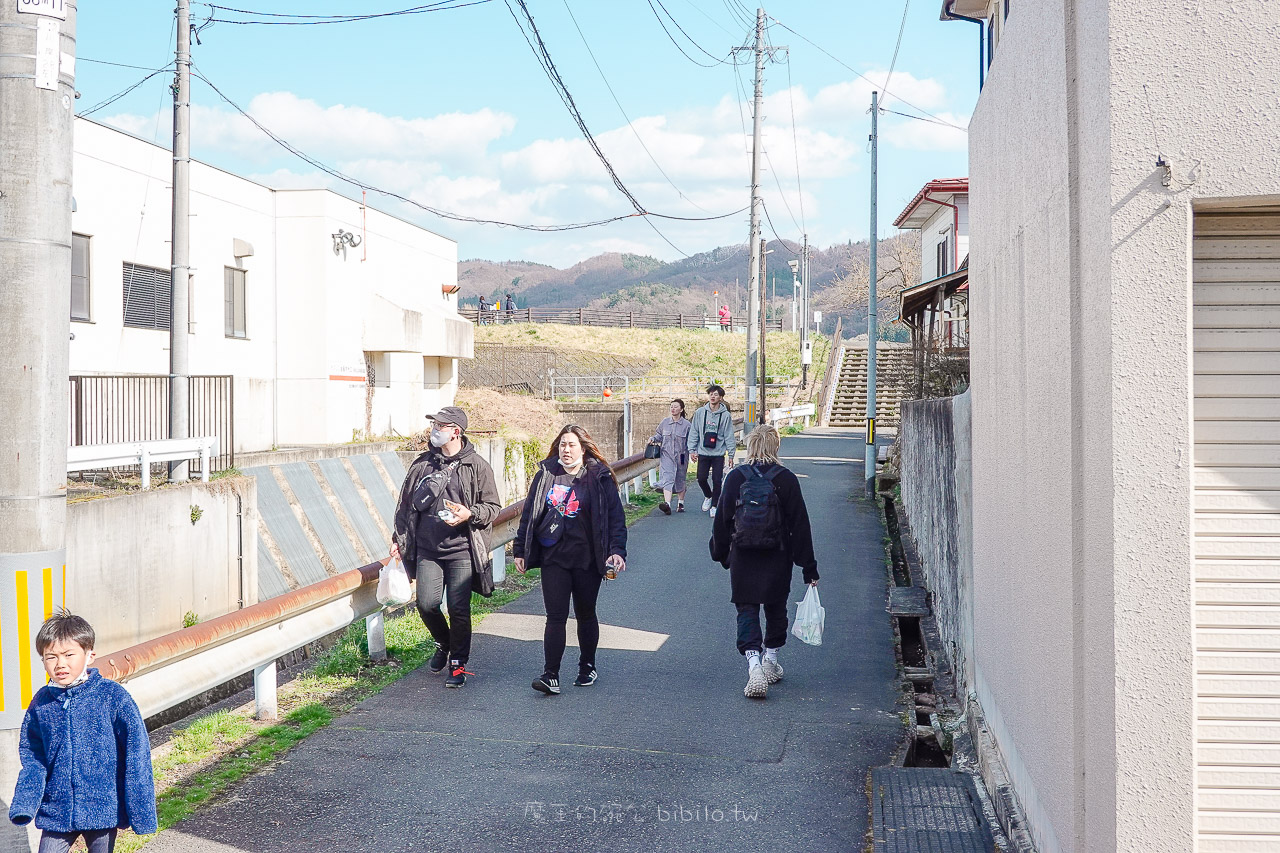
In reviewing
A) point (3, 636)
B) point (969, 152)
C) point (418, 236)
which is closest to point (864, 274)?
point (418, 236)

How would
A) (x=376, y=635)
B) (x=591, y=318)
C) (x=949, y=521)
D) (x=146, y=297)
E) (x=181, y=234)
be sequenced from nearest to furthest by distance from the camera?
(x=376, y=635)
(x=949, y=521)
(x=181, y=234)
(x=146, y=297)
(x=591, y=318)

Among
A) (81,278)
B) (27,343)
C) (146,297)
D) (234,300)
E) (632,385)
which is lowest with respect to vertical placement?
(27,343)

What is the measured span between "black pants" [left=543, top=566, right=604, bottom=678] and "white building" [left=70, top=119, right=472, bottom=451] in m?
10.7

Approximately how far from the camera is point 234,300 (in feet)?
79.1

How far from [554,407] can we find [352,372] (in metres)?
13.9

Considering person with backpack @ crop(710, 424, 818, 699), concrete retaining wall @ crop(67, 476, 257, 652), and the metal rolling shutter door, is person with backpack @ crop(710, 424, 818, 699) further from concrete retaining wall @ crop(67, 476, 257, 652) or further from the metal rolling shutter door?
concrete retaining wall @ crop(67, 476, 257, 652)

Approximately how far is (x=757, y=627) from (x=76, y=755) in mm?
4646

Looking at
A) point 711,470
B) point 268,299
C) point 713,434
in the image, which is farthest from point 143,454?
point 268,299

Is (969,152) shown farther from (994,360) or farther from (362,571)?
(362,571)

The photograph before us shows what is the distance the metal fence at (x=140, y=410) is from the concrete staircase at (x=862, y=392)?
26.0m

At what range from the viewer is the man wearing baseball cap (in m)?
7.18

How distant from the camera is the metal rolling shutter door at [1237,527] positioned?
3.37 meters

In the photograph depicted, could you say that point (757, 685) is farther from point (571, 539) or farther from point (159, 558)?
point (159, 558)

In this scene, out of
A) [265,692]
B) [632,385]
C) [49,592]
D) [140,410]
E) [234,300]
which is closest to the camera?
[49,592]
